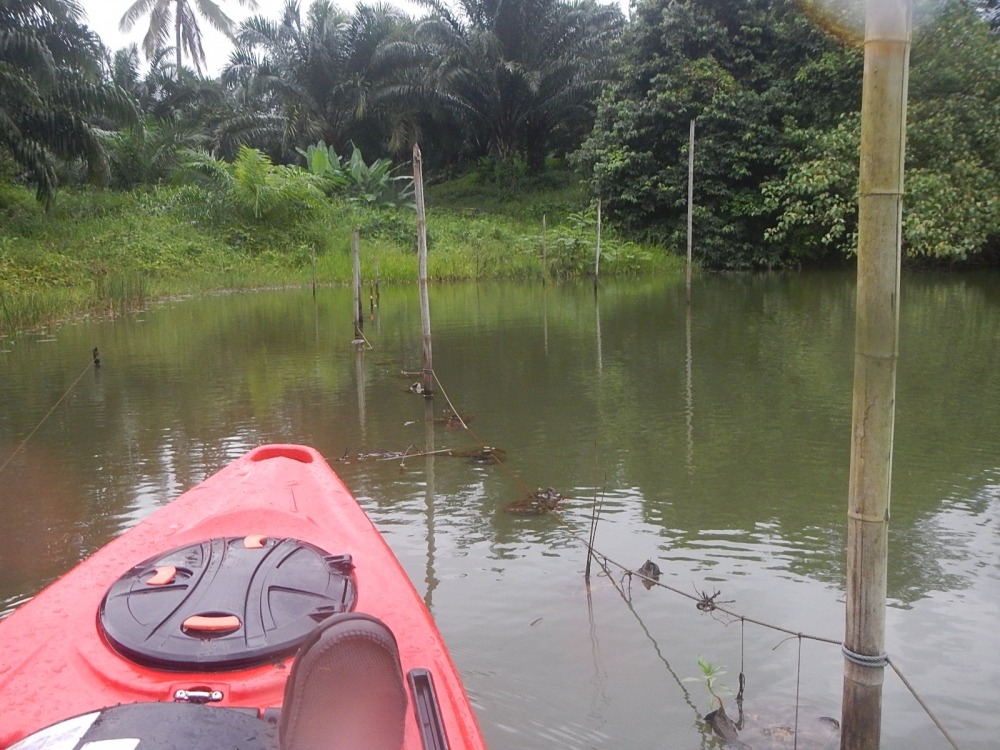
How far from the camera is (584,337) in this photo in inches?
Answer: 436

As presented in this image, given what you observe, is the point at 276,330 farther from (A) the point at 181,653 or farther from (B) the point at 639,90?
(B) the point at 639,90

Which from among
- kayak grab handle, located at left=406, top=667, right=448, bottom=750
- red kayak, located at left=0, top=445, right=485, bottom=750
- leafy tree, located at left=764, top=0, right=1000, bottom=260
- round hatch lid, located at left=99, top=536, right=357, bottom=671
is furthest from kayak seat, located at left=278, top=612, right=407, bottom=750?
leafy tree, located at left=764, top=0, right=1000, bottom=260

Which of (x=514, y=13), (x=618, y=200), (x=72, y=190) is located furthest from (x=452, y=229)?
(x=72, y=190)

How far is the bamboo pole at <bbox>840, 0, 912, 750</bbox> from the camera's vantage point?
6.61 feet

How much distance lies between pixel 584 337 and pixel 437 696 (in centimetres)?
911

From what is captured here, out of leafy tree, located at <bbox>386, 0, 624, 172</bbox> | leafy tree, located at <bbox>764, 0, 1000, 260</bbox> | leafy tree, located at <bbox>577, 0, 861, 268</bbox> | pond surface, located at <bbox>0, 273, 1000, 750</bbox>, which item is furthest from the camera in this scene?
leafy tree, located at <bbox>386, 0, 624, 172</bbox>

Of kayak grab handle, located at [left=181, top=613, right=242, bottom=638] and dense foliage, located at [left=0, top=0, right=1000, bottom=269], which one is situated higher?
dense foliage, located at [left=0, top=0, right=1000, bottom=269]

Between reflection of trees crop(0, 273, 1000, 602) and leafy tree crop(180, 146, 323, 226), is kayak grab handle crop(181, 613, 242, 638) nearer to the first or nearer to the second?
reflection of trees crop(0, 273, 1000, 602)

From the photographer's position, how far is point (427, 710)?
204 cm

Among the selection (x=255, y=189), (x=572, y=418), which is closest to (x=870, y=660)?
(x=572, y=418)

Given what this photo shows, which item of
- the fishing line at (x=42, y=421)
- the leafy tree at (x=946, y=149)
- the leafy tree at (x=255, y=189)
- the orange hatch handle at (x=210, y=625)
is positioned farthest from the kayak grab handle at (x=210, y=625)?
the leafy tree at (x=255, y=189)

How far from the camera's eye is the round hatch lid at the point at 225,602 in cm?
217

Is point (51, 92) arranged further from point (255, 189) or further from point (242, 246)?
point (242, 246)

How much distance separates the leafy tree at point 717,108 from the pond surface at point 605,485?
424 inches
